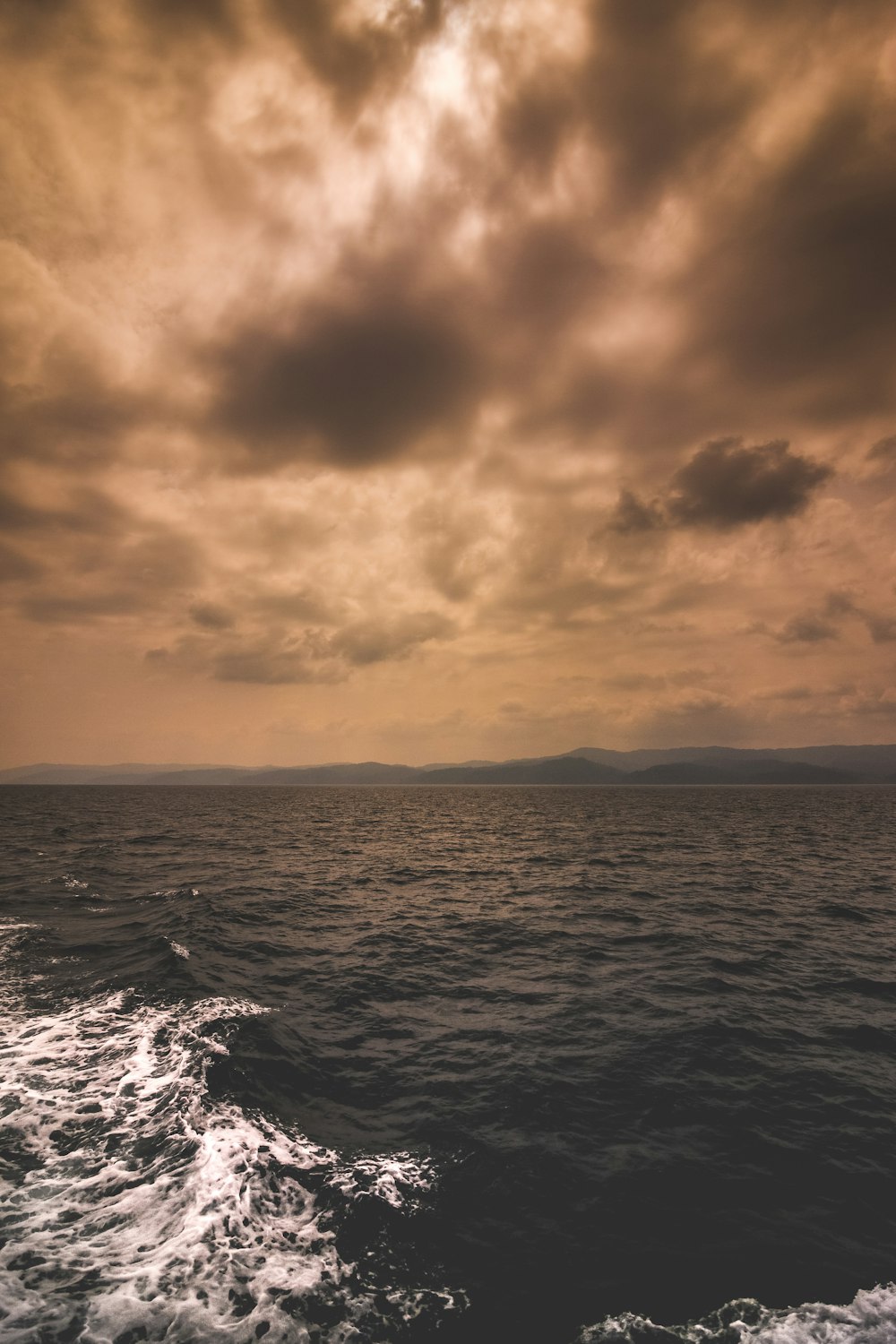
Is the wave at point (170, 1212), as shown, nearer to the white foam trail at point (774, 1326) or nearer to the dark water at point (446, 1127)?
the dark water at point (446, 1127)

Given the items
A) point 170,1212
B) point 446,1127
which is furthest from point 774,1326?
point 170,1212

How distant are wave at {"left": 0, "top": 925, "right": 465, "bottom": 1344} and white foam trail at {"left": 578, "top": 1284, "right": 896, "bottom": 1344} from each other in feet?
6.80

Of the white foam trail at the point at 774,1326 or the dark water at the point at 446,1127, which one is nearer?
the white foam trail at the point at 774,1326

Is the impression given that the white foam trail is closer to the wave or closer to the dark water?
the dark water

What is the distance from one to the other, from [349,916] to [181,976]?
10.0 m

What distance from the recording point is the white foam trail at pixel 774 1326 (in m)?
6.84

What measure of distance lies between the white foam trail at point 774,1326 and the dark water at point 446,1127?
4 cm

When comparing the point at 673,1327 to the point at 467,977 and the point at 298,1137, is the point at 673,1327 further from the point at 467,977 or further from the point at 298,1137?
the point at 467,977

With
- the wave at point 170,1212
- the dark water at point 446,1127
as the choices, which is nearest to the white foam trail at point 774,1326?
the dark water at point 446,1127

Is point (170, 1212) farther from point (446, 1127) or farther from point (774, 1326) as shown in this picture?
point (774, 1326)

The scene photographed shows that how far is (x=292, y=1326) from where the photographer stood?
269 inches

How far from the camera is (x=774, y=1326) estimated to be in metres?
7.05

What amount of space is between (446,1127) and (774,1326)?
5.79 metres

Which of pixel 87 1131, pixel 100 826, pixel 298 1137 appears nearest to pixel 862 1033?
pixel 298 1137
